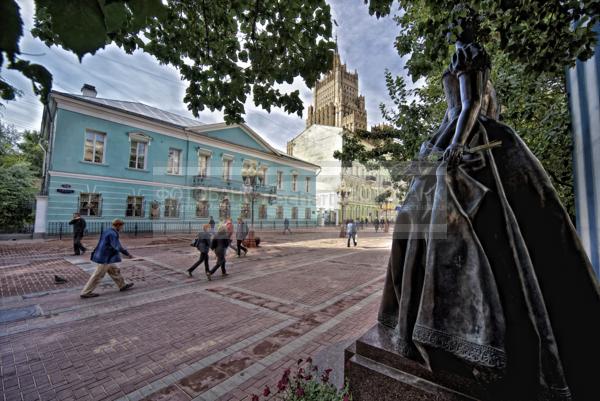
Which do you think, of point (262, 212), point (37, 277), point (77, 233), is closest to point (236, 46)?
point (37, 277)

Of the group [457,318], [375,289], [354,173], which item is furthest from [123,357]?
[354,173]

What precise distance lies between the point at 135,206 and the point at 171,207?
2.69 meters

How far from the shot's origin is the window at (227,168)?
2704 cm

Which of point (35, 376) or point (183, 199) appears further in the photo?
point (183, 199)

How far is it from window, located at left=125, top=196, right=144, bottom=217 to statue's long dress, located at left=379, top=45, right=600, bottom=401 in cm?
2322

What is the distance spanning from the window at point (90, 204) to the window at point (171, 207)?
4660 mm

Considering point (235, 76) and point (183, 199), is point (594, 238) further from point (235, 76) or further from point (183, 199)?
point (183, 199)

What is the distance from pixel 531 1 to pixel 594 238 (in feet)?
8.42

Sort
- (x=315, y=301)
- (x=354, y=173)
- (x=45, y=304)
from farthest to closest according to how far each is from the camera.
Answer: (x=354, y=173), (x=315, y=301), (x=45, y=304)

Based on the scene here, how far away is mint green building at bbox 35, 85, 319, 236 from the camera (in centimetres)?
1725

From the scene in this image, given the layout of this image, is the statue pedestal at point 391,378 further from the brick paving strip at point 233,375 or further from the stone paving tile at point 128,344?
the stone paving tile at point 128,344

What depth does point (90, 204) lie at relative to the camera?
18.4 metres

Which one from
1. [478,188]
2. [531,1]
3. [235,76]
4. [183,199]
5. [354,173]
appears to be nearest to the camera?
[478,188]

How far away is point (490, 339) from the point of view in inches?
54.1
